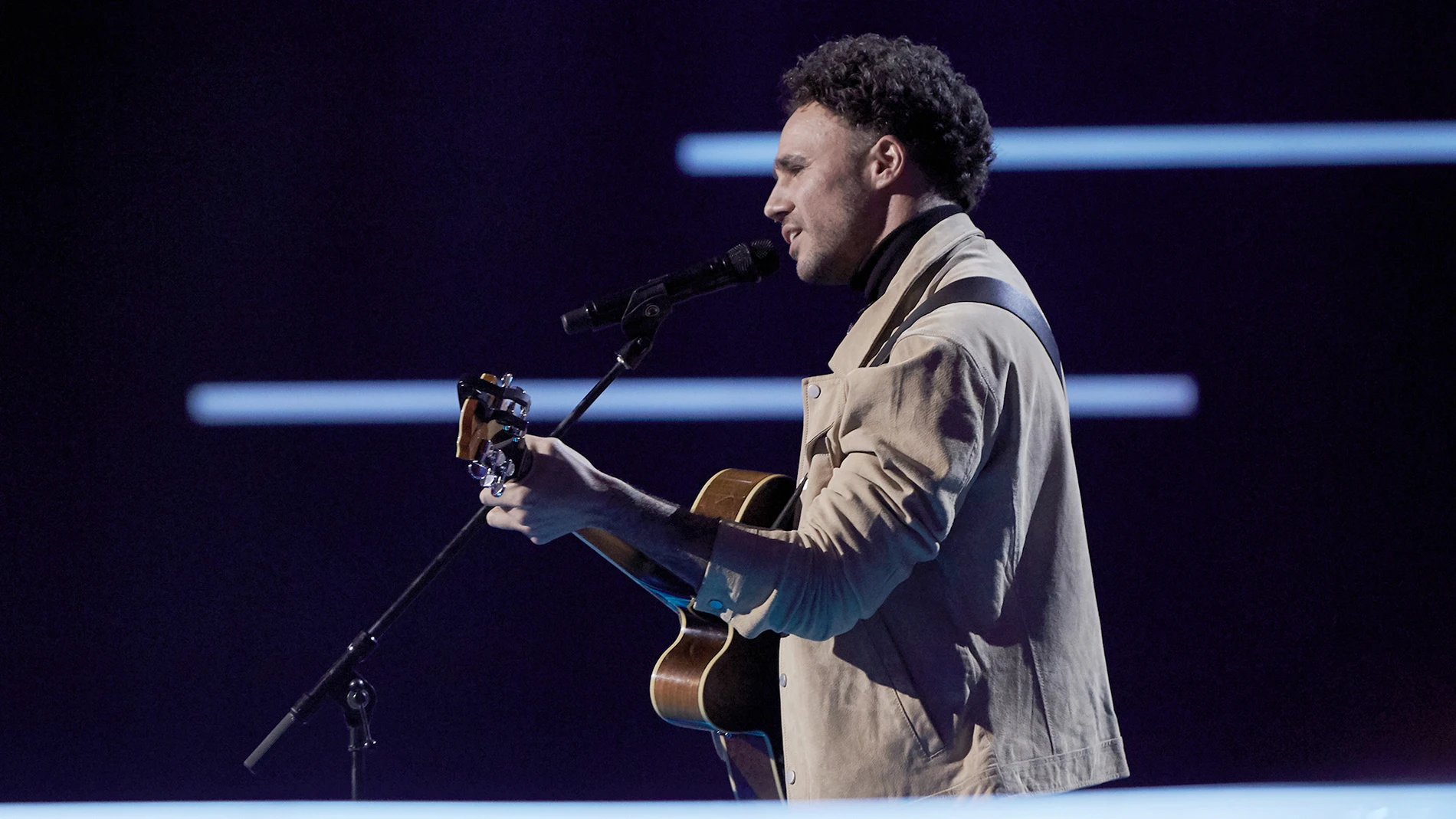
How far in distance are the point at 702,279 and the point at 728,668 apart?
600 millimetres

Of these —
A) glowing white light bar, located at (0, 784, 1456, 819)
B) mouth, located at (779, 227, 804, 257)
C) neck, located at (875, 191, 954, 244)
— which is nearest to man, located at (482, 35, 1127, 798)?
neck, located at (875, 191, 954, 244)

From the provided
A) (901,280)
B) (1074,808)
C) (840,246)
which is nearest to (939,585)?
(901,280)

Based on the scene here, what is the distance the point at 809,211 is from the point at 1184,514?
65.1 inches

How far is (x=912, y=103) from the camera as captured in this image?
197 cm

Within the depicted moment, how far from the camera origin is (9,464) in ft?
11.1

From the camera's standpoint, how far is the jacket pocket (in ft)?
5.16

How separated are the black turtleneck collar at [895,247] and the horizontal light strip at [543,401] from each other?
4.23 ft

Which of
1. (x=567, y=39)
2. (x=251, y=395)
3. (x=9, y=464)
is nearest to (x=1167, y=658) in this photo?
(x=567, y=39)

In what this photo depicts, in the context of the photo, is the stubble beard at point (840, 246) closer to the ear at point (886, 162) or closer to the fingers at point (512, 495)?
the ear at point (886, 162)

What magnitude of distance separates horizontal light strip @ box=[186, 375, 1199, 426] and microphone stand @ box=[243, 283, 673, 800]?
1377 millimetres

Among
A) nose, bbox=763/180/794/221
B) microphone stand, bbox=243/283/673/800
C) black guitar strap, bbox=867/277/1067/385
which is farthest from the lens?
nose, bbox=763/180/794/221

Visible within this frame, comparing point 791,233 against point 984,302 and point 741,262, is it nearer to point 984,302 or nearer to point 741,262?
point 741,262

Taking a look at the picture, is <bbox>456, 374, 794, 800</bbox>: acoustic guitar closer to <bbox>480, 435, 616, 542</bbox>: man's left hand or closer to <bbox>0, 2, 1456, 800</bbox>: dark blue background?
<bbox>480, 435, 616, 542</bbox>: man's left hand

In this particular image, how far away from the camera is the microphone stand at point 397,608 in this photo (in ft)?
5.91
